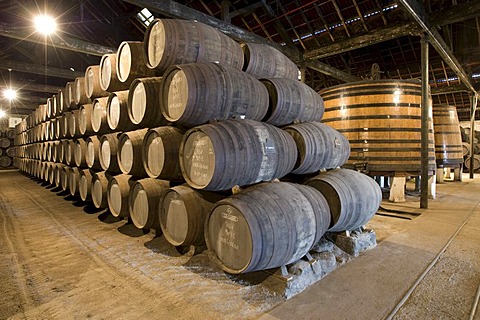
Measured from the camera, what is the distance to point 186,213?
2898 mm

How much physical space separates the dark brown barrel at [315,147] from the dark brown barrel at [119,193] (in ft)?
7.52

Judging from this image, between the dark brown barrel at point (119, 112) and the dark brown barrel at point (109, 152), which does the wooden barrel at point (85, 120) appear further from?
the dark brown barrel at point (119, 112)

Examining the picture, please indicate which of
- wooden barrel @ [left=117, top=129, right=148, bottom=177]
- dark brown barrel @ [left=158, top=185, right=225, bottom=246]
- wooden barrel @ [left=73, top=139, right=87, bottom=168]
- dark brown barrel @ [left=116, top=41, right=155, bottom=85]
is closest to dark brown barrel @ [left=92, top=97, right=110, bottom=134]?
wooden barrel @ [left=73, top=139, right=87, bottom=168]

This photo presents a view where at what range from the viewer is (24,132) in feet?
40.1

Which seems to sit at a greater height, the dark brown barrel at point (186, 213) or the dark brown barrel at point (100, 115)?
the dark brown barrel at point (100, 115)

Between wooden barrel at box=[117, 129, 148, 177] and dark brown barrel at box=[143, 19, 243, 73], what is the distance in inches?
39.4

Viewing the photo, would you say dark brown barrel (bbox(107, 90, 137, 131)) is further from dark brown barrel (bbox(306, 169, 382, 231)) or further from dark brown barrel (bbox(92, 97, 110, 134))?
dark brown barrel (bbox(306, 169, 382, 231))

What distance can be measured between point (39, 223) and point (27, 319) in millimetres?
3191

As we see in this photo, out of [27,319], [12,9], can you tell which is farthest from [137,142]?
[12,9]

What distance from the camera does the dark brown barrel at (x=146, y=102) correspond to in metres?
3.44

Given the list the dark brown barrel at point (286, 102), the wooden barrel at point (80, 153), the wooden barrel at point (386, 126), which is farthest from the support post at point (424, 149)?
the wooden barrel at point (80, 153)

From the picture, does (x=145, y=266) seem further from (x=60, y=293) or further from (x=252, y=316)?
(x=252, y=316)

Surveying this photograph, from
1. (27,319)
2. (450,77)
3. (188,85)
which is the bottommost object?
(27,319)

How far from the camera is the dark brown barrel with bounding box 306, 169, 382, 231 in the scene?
308 cm
